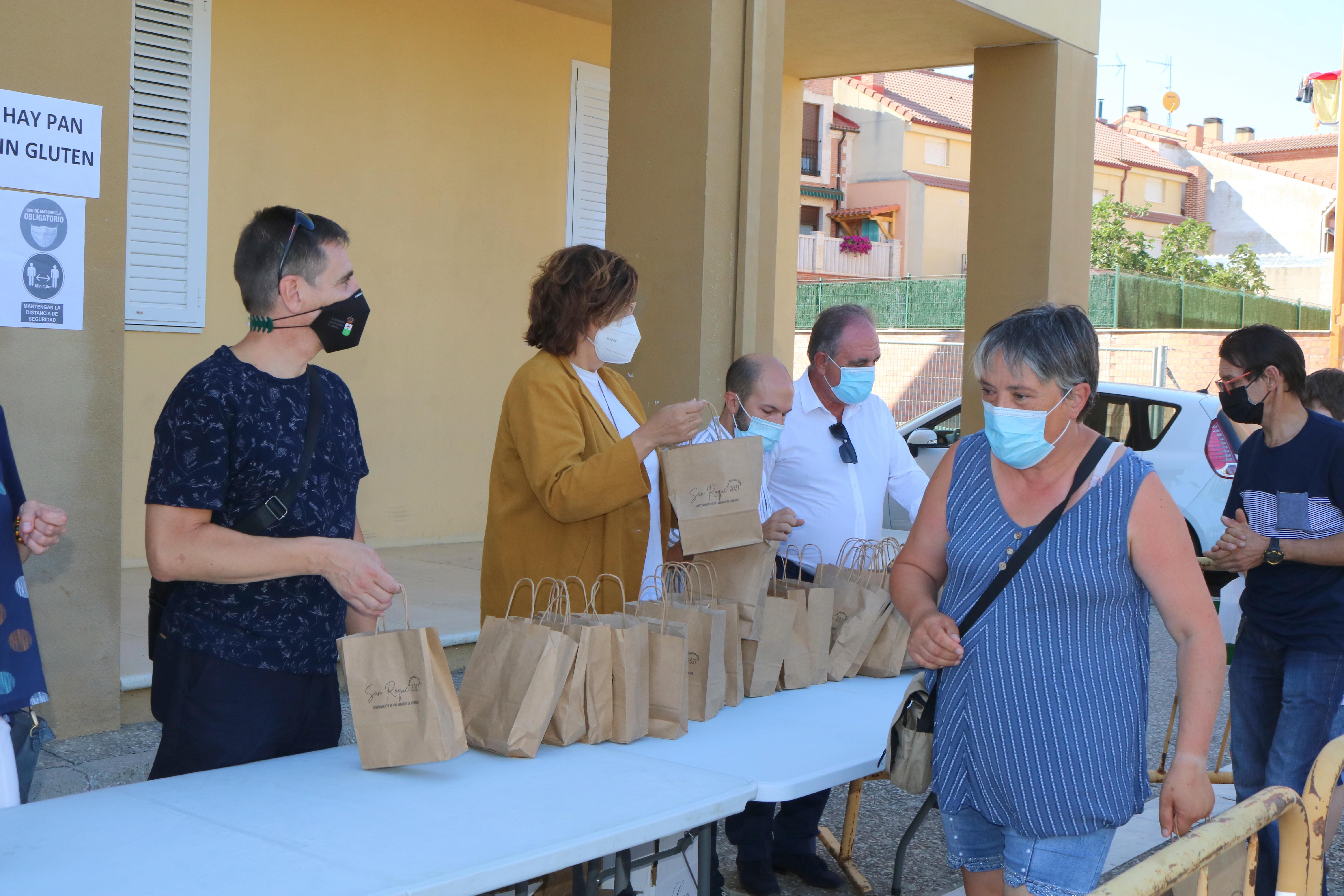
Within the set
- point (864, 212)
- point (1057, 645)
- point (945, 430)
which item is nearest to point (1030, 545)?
point (1057, 645)

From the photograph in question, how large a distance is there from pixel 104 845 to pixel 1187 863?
5.57 ft

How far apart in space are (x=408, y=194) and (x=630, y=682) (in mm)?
5969

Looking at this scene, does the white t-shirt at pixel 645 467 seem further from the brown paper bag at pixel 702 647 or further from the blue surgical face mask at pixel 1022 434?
the blue surgical face mask at pixel 1022 434

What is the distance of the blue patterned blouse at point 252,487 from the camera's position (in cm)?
226

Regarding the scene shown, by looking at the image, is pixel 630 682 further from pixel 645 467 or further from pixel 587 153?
pixel 587 153

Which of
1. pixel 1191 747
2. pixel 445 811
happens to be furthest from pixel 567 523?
pixel 1191 747

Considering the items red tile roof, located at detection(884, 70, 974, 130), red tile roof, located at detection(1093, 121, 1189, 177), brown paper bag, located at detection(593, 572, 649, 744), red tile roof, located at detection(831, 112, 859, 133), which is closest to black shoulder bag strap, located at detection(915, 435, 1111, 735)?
brown paper bag, located at detection(593, 572, 649, 744)

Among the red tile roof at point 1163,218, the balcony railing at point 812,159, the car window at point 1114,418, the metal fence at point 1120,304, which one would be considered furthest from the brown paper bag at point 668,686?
the red tile roof at point 1163,218

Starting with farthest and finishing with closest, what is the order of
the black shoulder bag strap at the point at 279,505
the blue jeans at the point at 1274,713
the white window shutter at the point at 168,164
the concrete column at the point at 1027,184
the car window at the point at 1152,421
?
the car window at the point at 1152,421, the concrete column at the point at 1027,184, the white window shutter at the point at 168,164, the blue jeans at the point at 1274,713, the black shoulder bag strap at the point at 279,505

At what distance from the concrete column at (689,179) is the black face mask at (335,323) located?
3.39m

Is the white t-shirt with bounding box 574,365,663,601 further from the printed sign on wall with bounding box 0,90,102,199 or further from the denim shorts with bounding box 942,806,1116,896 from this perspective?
the printed sign on wall with bounding box 0,90,102,199

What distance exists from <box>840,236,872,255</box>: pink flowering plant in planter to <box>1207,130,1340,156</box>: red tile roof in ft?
77.2

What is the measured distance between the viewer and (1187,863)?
5.76 ft

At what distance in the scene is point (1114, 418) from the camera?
903cm
